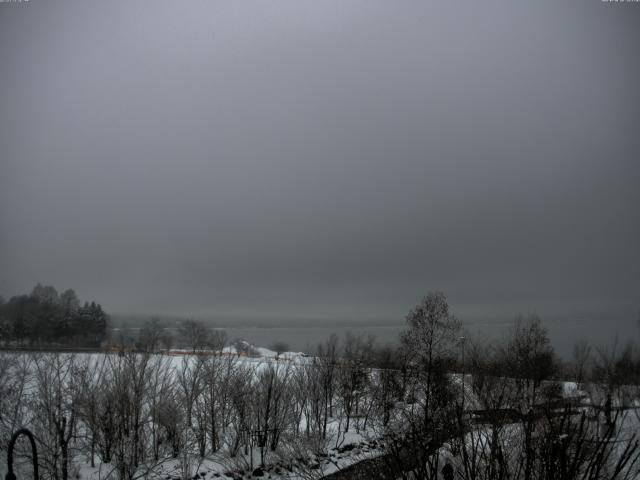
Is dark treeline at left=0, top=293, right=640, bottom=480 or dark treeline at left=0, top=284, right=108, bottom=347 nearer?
dark treeline at left=0, top=293, right=640, bottom=480

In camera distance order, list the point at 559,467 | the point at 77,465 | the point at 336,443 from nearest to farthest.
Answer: the point at 559,467 → the point at 77,465 → the point at 336,443

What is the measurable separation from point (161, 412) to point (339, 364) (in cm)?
1902

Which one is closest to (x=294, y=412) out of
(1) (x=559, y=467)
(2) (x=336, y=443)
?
(2) (x=336, y=443)

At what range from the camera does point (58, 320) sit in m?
71.8

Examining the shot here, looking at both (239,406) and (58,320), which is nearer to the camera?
(239,406)

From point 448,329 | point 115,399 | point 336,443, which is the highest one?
point 448,329

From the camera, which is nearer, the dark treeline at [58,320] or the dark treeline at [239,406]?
the dark treeline at [239,406]

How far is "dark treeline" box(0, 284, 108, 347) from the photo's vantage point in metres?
44.1

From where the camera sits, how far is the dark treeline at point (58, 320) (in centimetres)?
4407

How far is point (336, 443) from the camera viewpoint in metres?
28.8

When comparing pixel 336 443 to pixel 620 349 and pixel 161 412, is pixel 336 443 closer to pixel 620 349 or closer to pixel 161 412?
pixel 161 412

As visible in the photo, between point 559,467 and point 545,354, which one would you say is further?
point 545,354

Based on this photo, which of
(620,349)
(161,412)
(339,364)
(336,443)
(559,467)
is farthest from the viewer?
(620,349)

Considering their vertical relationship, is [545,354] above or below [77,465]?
above
